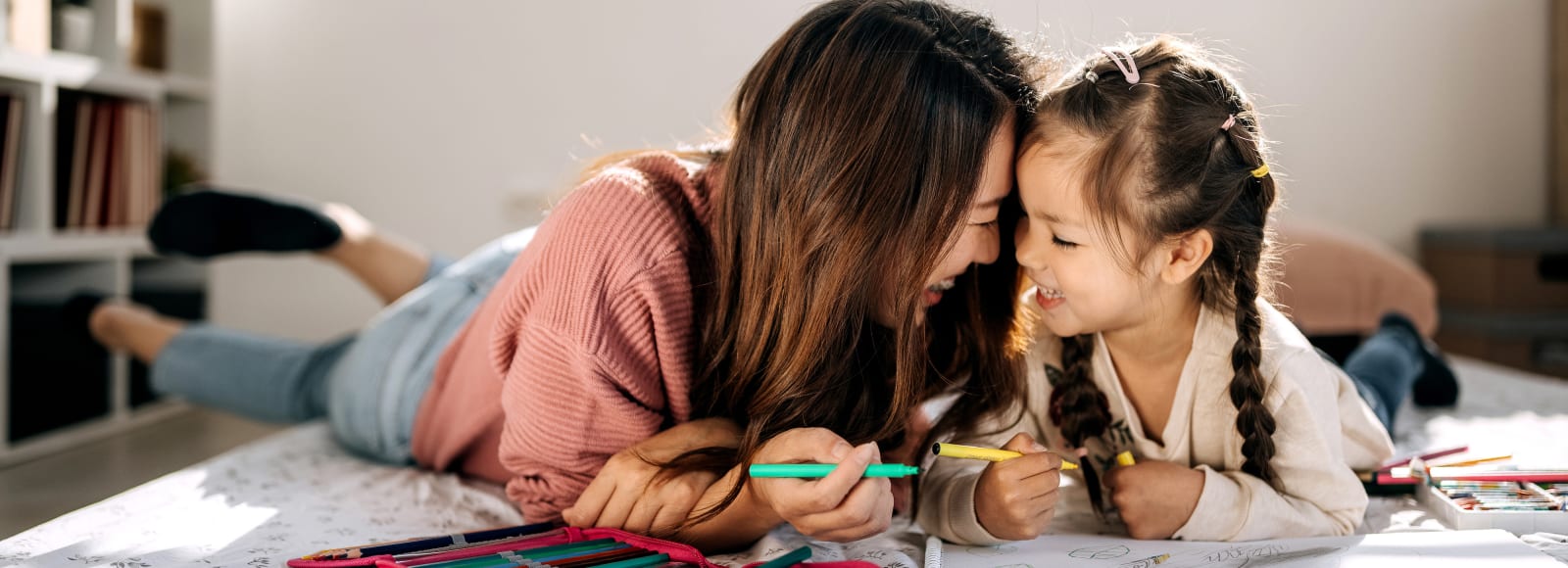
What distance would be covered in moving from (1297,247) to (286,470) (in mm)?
1638

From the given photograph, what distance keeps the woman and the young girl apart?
57mm

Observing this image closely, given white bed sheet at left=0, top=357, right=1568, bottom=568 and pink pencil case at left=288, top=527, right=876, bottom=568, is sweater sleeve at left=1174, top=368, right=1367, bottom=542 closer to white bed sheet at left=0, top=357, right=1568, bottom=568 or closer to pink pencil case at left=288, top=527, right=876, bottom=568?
white bed sheet at left=0, top=357, right=1568, bottom=568

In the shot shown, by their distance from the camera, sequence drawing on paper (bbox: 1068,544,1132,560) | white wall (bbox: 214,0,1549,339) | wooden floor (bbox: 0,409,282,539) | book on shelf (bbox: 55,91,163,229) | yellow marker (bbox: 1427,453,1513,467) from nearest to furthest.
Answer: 1. drawing on paper (bbox: 1068,544,1132,560)
2. yellow marker (bbox: 1427,453,1513,467)
3. wooden floor (bbox: 0,409,282,539)
4. book on shelf (bbox: 55,91,163,229)
5. white wall (bbox: 214,0,1549,339)

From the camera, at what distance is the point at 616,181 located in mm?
Result: 1000

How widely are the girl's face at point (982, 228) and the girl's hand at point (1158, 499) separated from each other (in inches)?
9.1

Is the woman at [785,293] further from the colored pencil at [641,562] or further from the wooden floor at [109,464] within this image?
the wooden floor at [109,464]

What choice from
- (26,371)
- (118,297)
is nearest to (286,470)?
(26,371)

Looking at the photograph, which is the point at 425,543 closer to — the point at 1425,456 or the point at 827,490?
the point at 827,490

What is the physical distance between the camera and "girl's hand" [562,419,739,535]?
37.0 inches

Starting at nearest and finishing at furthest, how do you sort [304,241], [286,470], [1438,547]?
[1438,547] < [286,470] < [304,241]

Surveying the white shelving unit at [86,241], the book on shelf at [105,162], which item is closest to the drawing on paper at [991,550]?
the white shelving unit at [86,241]

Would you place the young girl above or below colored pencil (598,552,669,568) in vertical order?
above

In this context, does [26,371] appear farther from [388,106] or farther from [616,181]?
[616,181]

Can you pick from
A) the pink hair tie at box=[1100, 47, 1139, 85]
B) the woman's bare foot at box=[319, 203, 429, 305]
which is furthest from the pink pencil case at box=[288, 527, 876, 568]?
the woman's bare foot at box=[319, 203, 429, 305]
